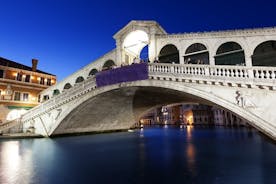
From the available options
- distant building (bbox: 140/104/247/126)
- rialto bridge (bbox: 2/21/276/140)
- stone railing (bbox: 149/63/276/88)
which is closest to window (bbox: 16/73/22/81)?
rialto bridge (bbox: 2/21/276/140)

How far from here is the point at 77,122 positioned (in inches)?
802

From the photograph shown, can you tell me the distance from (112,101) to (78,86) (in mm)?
3455

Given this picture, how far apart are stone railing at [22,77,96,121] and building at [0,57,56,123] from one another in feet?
21.6

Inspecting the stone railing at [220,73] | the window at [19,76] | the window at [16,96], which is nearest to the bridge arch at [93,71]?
the stone railing at [220,73]

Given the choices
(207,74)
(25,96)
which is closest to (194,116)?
(25,96)

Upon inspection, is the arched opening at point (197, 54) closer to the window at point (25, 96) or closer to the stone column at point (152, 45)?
the stone column at point (152, 45)

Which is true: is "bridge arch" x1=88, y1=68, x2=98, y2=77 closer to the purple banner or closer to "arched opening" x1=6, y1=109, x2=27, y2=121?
the purple banner

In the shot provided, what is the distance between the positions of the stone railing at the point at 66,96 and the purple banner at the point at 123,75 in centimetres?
104

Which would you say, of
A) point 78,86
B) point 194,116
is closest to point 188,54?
point 78,86

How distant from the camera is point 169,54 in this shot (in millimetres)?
17219

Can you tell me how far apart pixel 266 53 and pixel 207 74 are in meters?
5.60

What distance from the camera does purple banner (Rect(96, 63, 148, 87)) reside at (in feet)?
43.8

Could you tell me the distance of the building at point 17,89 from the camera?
81.6 feet

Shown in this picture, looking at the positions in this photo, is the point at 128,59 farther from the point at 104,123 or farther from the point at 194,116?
the point at 194,116
